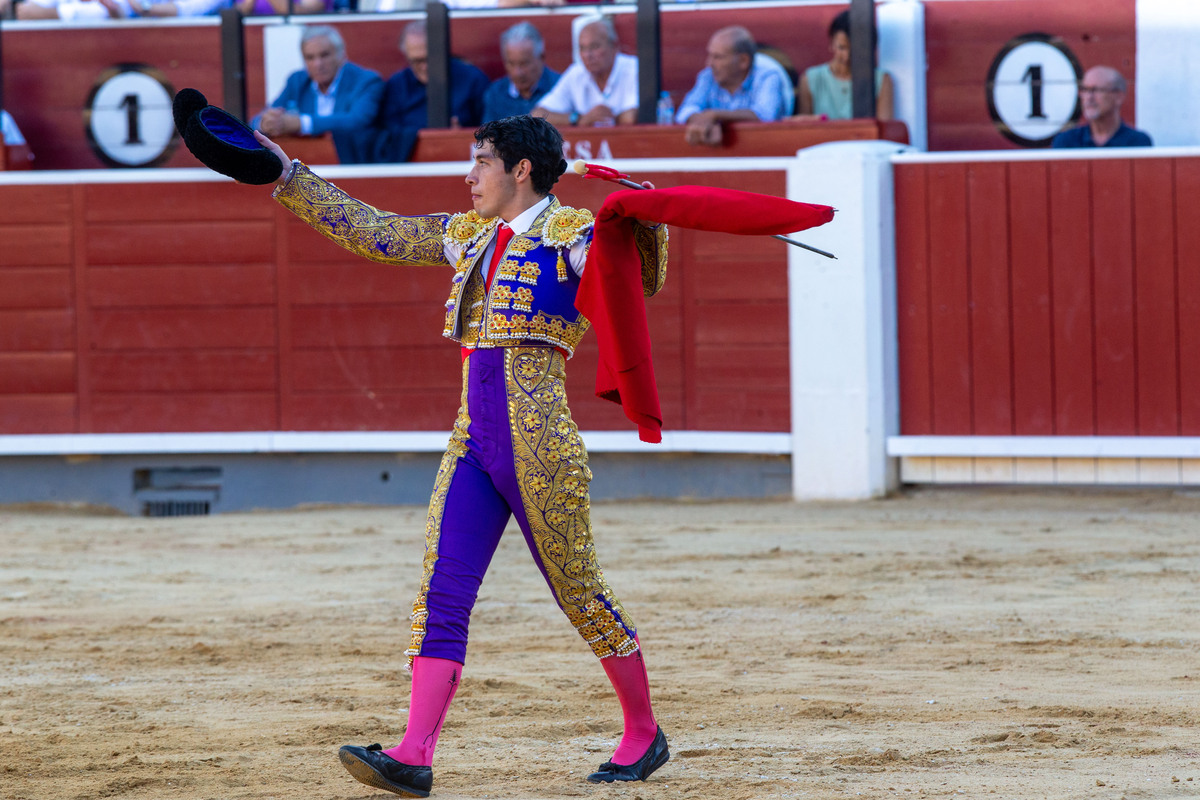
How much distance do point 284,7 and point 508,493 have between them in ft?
20.3

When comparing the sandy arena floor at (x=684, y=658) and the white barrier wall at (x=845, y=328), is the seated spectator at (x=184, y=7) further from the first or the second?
Answer: the white barrier wall at (x=845, y=328)

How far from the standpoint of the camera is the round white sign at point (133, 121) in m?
8.42

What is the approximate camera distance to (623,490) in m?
7.51

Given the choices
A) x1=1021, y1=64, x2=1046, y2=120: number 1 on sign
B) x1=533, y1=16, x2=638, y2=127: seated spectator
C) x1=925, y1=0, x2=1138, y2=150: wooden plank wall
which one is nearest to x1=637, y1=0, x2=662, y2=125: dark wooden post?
x1=533, y1=16, x2=638, y2=127: seated spectator

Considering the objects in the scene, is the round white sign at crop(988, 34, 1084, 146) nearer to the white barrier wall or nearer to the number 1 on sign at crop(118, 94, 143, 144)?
the white barrier wall

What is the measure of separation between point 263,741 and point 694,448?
4.33 m

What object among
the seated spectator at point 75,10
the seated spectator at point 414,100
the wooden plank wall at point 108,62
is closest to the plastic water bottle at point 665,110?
the wooden plank wall at point 108,62

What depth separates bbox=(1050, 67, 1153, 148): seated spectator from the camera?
23.0 feet

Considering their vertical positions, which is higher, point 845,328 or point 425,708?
point 845,328

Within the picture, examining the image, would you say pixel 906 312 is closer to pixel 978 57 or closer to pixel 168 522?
pixel 978 57

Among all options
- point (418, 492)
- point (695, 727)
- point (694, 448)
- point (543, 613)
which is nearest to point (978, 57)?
point (694, 448)

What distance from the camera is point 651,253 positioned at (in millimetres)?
2877

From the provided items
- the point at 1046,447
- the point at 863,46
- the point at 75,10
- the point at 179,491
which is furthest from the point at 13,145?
the point at 1046,447

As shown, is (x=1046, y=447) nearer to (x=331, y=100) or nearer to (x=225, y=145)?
(x=331, y=100)
